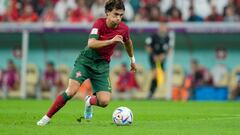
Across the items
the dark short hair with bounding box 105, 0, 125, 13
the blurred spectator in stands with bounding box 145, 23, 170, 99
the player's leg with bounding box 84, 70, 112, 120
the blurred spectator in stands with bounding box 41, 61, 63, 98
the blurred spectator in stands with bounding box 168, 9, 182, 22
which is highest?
the dark short hair with bounding box 105, 0, 125, 13

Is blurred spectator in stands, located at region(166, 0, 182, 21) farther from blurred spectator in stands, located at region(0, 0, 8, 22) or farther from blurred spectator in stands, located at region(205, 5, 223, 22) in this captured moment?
blurred spectator in stands, located at region(0, 0, 8, 22)

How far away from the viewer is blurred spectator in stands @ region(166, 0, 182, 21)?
26.8 m

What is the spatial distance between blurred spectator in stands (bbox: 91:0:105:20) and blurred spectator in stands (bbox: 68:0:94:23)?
0.19 meters

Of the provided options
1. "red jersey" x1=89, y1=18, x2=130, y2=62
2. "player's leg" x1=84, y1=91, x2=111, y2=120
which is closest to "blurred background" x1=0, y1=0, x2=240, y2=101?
"player's leg" x1=84, y1=91, x2=111, y2=120

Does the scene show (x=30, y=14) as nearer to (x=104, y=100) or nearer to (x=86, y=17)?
(x=86, y=17)

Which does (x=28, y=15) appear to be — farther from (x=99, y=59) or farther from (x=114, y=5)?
(x=114, y=5)

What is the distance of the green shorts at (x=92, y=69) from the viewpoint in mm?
13023

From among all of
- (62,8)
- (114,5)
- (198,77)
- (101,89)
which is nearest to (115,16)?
(114,5)

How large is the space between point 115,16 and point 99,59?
0.95 meters

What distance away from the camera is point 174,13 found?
26938mm

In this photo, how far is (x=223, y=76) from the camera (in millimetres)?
27172

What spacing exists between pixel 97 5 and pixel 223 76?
5268 millimetres

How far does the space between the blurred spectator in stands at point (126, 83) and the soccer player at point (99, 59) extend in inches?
531

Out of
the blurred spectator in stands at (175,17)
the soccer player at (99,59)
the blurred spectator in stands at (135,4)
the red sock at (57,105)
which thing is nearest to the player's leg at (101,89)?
the soccer player at (99,59)
